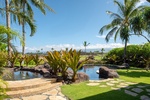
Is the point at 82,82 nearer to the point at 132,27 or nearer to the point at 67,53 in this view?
the point at 67,53

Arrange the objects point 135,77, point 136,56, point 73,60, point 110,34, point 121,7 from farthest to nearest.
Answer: point 110,34 → point 121,7 → point 136,56 → point 135,77 → point 73,60

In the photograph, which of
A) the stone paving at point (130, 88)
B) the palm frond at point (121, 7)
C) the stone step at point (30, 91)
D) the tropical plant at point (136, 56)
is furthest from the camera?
the palm frond at point (121, 7)

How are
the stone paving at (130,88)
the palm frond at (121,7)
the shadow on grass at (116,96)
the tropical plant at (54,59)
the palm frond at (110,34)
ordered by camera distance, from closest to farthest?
1. the shadow on grass at (116,96)
2. the stone paving at (130,88)
3. the tropical plant at (54,59)
4. the palm frond at (121,7)
5. the palm frond at (110,34)

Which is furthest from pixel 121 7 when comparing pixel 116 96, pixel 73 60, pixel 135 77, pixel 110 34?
pixel 116 96

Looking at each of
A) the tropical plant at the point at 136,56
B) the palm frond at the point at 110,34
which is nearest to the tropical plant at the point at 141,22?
the tropical plant at the point at 136,56

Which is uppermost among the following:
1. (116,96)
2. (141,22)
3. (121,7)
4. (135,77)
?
(121,7)

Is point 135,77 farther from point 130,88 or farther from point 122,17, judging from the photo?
point 122,17

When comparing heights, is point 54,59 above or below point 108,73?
above

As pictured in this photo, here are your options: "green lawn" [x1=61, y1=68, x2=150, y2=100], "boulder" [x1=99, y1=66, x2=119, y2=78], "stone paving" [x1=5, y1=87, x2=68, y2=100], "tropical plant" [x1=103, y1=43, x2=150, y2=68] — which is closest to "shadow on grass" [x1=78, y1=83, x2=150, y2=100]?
"green lawn" [x1=61, y1=68, x2=150, y2=100]

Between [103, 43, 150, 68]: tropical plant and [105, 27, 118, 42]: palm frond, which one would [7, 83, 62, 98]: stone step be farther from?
[105, 27, 118, 42]: palm frond

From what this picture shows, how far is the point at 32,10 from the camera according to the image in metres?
17.1

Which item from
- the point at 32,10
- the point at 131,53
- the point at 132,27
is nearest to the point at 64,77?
the point at 132,27

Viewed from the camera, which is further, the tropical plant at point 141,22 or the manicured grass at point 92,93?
the tropical plant at point 141,22

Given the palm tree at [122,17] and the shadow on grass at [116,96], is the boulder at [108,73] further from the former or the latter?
the palm tree at [122,17]
